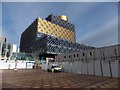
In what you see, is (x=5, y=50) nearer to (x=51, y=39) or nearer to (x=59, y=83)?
(x=51, y=39)

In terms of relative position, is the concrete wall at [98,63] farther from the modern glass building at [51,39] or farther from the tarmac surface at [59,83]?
the modern glass building at [51,39]

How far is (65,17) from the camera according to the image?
13012 cm

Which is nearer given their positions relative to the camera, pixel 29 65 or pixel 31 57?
pixel 29 65

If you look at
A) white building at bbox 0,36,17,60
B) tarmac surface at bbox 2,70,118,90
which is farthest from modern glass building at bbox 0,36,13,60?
tarmac surface at bbox 2,70,118,90

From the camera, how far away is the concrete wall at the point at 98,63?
18.6 meters

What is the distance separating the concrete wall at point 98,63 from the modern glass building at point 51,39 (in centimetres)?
3722

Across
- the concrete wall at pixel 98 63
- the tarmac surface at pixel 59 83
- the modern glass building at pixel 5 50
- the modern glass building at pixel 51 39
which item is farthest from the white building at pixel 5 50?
the tarmac surface at pixel 59 83

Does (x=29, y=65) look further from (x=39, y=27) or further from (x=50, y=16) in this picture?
(x=50, y=16)

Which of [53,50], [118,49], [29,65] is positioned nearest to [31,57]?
[53,50]

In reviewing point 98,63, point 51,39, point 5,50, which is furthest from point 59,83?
point 51,39

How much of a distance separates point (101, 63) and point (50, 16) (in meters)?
Result: 95.7

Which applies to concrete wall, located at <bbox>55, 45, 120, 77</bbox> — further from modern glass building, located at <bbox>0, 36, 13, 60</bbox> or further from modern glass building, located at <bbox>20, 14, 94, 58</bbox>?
modern glass building, located at <bbox>0, 36, 13, 60</bbox>

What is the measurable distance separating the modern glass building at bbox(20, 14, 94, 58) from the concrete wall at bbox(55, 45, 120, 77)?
37222mm

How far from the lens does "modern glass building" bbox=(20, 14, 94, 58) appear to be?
79688mm
